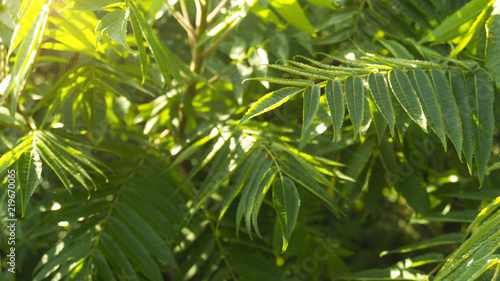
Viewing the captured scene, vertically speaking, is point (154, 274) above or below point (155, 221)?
below

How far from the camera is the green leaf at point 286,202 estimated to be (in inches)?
42.4

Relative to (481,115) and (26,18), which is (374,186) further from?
(26,18)

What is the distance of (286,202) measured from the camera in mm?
1132

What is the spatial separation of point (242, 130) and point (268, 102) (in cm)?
45

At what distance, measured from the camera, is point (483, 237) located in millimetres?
891

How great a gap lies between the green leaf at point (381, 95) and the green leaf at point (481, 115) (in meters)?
0.22

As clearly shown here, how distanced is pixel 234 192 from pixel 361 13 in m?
0.75

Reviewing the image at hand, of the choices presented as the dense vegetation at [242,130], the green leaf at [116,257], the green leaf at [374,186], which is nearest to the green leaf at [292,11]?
the dense vegetation at [242,130]

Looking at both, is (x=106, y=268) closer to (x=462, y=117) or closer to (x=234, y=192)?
(x=234, y=192)

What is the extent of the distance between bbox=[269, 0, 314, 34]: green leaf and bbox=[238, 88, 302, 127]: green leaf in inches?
17.2

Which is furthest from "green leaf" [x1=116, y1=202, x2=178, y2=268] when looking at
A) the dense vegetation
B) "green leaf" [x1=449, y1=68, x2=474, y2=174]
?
"green leaf" [x1=449, y1=68, x2=474, y2=174]

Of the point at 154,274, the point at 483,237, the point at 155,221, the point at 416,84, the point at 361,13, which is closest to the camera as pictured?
the point at 483,237

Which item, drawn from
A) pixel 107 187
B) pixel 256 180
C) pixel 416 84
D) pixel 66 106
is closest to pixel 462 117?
pixel 416 84

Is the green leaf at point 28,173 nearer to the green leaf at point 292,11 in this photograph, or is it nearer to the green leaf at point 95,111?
the green leaf at point 95,111
